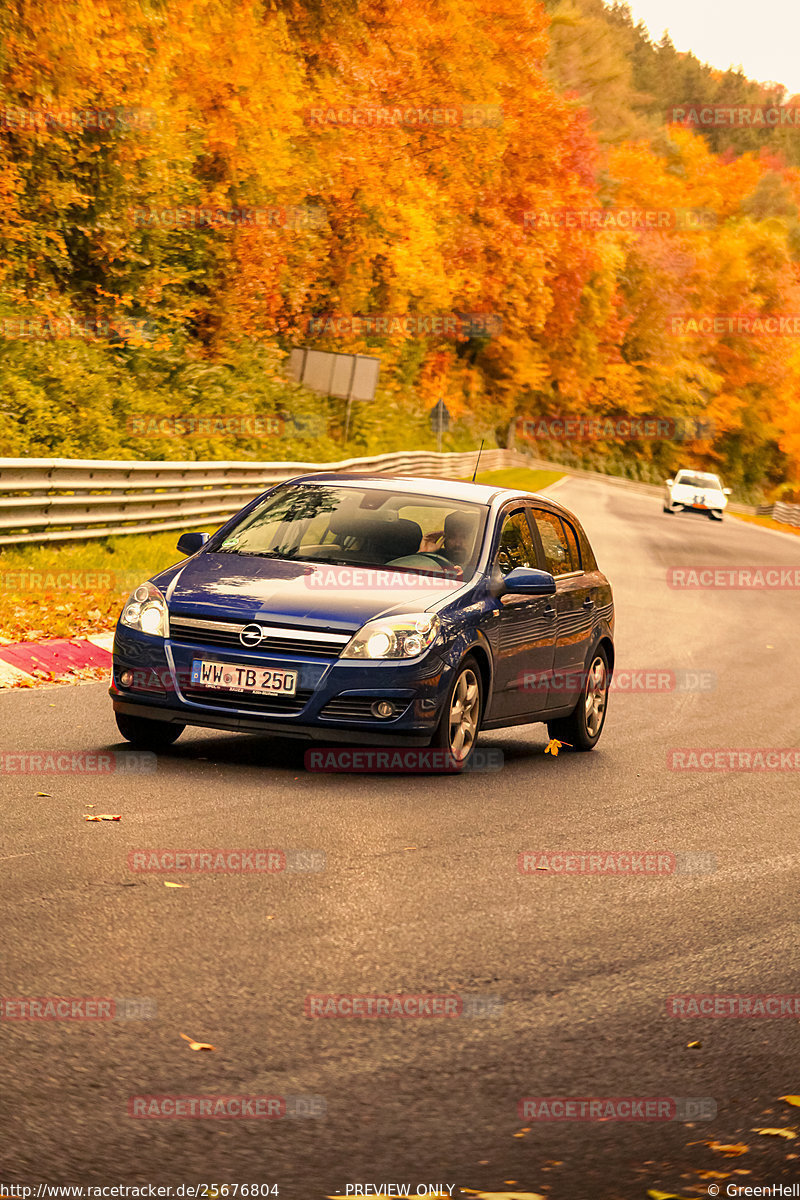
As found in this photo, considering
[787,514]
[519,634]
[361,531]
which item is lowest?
[787,514]

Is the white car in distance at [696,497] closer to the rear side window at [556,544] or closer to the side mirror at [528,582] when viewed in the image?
the rear side window at [556,544]

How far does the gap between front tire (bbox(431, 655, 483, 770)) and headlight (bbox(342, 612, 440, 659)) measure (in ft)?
1.16

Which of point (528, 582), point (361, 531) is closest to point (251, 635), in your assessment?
point (361, 531)

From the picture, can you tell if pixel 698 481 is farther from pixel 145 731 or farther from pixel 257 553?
pixel 145 731

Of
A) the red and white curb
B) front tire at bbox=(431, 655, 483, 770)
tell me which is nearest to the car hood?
front tire at bbox=(431, 655, 483, 770)

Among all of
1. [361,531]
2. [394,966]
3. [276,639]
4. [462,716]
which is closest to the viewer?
[394,966]

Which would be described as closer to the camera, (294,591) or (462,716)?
(294,591)

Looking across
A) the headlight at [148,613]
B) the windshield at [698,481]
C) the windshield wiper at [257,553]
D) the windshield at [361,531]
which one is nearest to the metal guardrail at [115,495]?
the windshield at [361,531]

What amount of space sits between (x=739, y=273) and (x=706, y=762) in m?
86.0

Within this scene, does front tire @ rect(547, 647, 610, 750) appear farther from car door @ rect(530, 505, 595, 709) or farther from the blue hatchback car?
car door @ rect(530, 505, 595, 709)

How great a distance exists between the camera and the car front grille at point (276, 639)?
884 cm

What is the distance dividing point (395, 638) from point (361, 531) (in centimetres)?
135

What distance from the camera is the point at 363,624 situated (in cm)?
890

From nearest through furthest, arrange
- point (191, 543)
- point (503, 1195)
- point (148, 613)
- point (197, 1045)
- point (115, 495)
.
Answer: point (503, 1195), point (197, 1045), point (148, 613), point (191, 543), point (115, 495)
